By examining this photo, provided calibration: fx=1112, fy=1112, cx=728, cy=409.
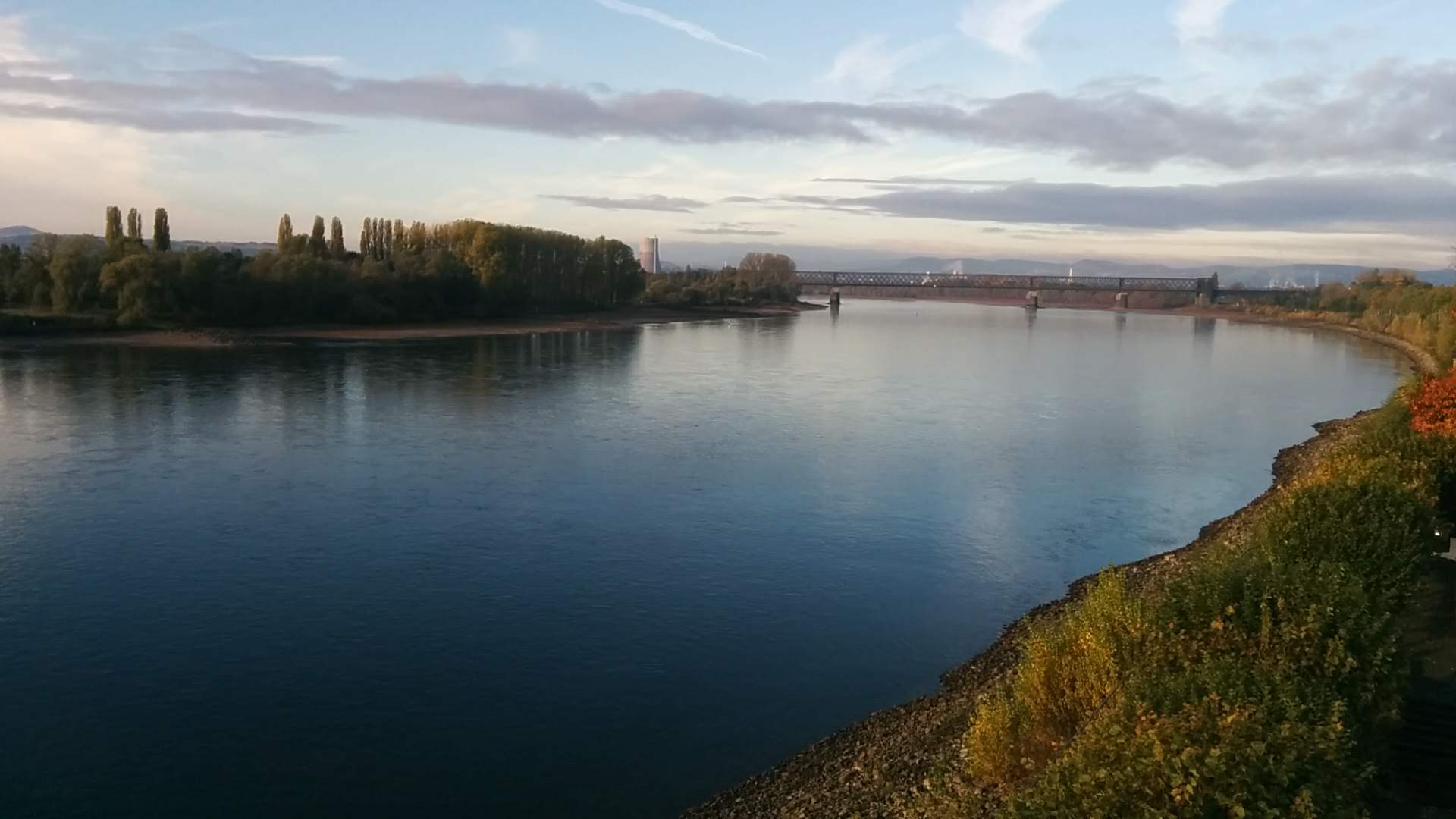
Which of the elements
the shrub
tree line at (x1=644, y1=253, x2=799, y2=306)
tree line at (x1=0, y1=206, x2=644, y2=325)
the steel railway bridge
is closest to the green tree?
tree line at (x1=0, y1=206, x2=644, y2=325)

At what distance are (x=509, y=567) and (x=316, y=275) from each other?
4378cm

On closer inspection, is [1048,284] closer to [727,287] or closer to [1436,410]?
[727,287]

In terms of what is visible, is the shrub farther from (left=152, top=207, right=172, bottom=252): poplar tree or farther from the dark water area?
(left=152, top=207, right=172, bottom=252): poplar tree

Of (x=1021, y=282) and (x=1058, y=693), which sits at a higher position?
(x=1021, y=282)

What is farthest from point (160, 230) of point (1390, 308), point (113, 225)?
point (1390, 308)

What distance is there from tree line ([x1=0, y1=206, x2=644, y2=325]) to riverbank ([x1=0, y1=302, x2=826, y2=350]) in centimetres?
111

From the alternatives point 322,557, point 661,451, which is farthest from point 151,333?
point 322,557

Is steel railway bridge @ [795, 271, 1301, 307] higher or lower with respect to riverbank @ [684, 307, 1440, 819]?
higher

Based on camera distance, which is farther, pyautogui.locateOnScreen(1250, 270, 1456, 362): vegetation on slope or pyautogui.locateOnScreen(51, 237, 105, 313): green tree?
pyautogui.locateOnScreen(1250, 270, 1456, 362): vegetation on slope

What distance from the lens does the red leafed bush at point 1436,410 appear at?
1556cm

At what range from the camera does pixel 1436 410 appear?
1661cm

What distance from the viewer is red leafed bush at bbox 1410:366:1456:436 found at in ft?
51.1

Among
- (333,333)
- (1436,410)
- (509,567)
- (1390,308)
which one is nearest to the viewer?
(509,567)

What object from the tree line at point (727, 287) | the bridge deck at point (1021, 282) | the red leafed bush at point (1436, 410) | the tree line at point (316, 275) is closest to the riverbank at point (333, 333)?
the tree line at point (316, 275)
